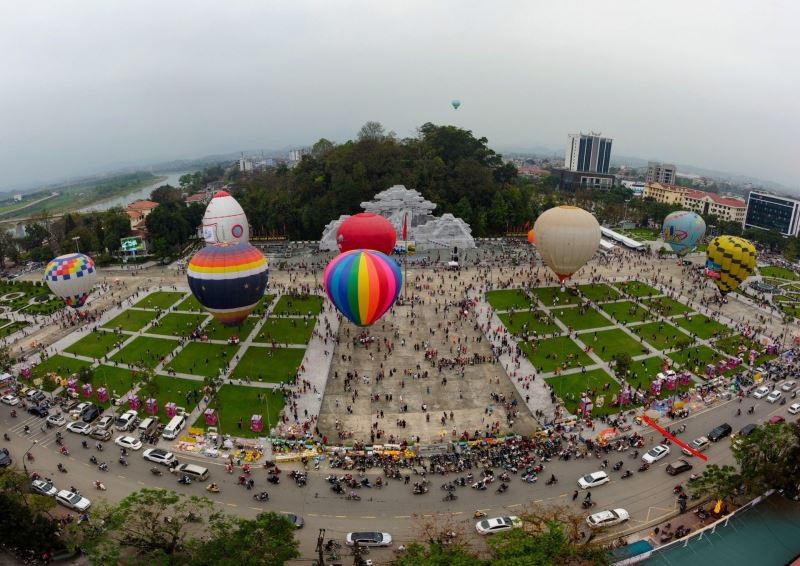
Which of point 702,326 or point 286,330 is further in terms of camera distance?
point 702,326

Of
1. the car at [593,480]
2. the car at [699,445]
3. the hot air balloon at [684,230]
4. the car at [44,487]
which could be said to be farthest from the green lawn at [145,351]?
the hot air balloon at [684,230]

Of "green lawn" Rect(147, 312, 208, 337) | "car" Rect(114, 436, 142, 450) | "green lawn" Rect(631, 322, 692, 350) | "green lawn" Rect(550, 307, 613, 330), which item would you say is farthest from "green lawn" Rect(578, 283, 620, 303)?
"car" Rect(114, 436, 142, 450)

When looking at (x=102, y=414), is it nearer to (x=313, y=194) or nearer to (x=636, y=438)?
(x=636, y=438)

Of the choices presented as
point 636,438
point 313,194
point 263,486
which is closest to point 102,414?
point 263,486

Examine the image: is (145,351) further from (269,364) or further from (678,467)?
(678,467)

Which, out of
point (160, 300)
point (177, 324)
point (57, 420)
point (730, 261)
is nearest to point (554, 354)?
point (730, 261)

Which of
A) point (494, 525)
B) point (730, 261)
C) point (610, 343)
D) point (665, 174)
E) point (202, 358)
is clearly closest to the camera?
point (494, 525)
